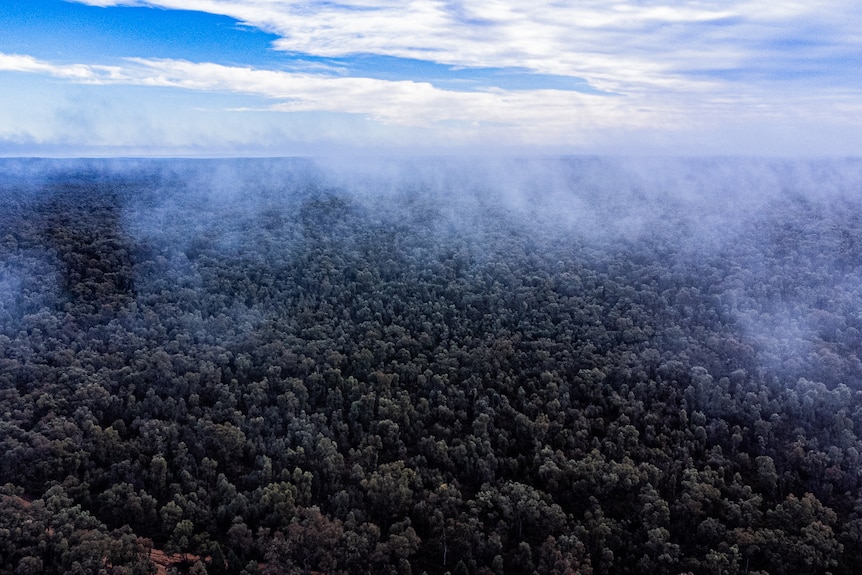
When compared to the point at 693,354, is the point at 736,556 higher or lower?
lower

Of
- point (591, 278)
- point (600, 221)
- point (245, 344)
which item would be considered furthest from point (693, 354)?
point (600, 221)

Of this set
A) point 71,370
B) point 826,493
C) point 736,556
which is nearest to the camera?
point 736,556

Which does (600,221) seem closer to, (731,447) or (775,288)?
(775,288)

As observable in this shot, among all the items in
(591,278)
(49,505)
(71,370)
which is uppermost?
(591,278)

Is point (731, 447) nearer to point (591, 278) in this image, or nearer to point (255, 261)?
point (591, 278)

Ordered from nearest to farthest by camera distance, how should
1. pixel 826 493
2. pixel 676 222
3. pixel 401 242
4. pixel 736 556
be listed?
1. pixel 736 556
2. pixel 826 493
3. pixel 401 242
4. pixel 676 222

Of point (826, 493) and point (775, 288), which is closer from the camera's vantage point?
point (826, 493)
